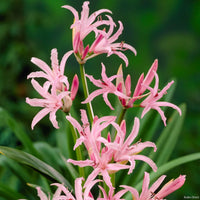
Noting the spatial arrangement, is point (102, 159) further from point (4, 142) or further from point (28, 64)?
point (28, 64)

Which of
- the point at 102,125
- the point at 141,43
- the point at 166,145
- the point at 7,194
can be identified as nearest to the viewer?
the point at 102,125

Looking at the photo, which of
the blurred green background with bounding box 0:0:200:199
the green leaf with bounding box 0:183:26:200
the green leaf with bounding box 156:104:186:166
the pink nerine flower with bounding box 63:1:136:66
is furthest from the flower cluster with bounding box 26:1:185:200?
the blurred green background with bounding box 0:0:200:199

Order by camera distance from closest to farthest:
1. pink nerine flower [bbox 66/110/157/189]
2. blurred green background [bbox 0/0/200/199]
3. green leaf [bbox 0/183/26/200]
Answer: pink nerine flower [bbox 66/110/157/189] → green leaf [bbox 0/183/26/200] → blurred green background [bbox 0/0/200/199]

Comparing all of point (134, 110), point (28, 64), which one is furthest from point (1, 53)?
point (134, 110)

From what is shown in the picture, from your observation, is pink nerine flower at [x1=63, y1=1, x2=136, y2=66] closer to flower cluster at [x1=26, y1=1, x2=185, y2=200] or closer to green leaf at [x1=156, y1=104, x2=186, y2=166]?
flower cluster at [x1=26, y1=1, x2=185, y2=200]

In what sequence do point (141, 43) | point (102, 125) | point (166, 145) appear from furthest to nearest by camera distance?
point (141, 43), point (166, 145), point (102, 125)

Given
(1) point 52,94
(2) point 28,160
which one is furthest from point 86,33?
(2) point 28,160

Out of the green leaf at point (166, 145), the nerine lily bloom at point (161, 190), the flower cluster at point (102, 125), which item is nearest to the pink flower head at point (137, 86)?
the flower cluster at point (102, 125)

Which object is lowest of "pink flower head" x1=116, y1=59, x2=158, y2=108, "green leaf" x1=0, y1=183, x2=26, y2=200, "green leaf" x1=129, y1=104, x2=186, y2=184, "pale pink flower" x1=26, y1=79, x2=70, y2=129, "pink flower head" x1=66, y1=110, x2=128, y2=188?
"green leaf" x1=0, y1=183, x2=26, y2=200

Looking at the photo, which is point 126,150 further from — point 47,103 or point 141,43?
point 141,43

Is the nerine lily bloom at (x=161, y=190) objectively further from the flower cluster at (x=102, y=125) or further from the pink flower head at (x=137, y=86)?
the pink flower head at (x=137, y=86)

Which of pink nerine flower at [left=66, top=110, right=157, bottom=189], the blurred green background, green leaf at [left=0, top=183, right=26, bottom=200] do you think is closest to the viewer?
pink nerine flower at [left=66, top=110, right=157, bottom=189]
